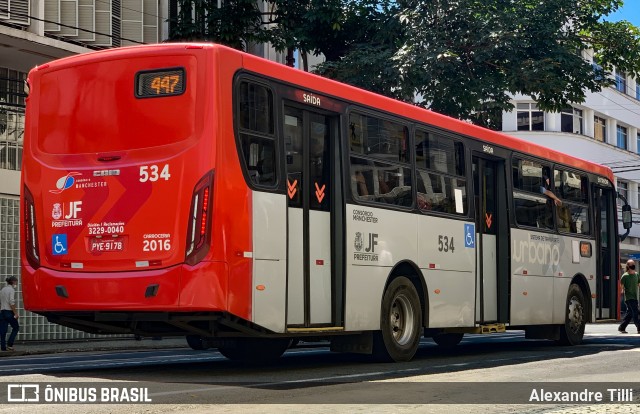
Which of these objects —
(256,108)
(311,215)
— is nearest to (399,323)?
(311,215)

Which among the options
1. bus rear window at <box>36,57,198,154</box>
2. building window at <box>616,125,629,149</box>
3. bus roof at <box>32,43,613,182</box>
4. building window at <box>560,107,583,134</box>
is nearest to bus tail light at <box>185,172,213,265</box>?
bus rear window at <box>36,57,198,154</box>

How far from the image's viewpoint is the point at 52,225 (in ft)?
40.6

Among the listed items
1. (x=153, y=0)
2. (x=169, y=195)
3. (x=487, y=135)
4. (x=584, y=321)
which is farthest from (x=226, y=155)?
(x=153, y=0)

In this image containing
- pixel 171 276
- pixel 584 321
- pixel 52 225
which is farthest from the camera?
pixel 584 321

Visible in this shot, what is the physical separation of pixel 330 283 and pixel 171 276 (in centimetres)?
251

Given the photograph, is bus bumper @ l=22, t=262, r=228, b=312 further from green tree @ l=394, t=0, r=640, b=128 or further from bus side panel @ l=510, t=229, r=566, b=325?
green tree @ l=394, t=0, r=640, b=128

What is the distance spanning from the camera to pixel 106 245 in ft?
39.2

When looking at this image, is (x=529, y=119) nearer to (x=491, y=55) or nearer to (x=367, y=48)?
(x=367, y=48)

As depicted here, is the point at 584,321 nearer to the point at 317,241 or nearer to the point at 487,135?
the point at 487,135

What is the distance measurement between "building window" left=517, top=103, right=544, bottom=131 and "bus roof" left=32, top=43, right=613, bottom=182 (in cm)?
3867

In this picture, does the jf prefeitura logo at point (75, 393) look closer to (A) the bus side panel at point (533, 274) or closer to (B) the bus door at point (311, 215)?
(B) the bus door at point (311, 215)

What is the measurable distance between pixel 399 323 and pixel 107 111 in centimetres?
510

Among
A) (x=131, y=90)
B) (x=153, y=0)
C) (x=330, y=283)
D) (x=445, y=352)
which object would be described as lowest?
(x=445, y=352)

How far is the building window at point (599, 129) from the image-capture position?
6009 centimetres
